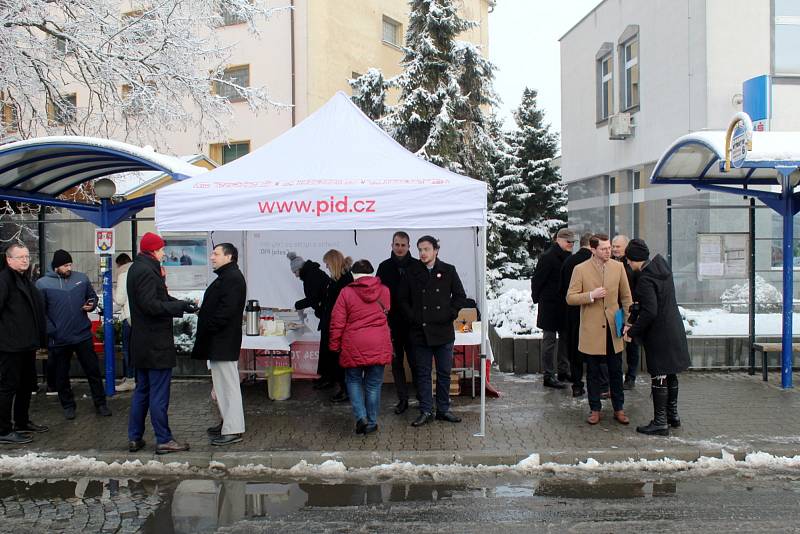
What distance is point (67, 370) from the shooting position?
8.00 m

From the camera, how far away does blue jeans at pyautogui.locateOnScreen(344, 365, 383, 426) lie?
23.1 feet

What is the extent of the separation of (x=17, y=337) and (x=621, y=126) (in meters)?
14.0

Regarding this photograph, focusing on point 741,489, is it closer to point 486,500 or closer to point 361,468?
point 486,500

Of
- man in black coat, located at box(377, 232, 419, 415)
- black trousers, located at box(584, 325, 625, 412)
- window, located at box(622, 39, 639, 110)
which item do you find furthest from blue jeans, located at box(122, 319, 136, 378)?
window, located at box(622, 39, 639, 110)

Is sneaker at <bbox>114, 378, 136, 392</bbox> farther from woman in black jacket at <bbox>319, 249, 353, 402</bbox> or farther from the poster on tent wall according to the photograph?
woman in black jacket at <bbox>319, 249, 353, 402</bbox>

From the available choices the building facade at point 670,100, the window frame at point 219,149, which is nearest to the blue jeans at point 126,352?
the building facade at point 670,100

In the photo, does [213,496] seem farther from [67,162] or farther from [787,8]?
[787,8]

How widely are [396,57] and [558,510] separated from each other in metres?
23.6

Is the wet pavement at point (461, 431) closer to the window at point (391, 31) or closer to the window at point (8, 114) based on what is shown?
the window at point (8, 114)

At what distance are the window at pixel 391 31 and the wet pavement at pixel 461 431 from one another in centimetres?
2000

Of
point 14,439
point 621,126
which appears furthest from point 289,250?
point 621,126

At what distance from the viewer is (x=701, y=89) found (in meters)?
13.8

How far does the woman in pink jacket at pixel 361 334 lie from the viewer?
6.91 metres

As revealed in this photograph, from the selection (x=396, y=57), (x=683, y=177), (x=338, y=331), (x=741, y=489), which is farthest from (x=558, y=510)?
(x=396, y=57)
